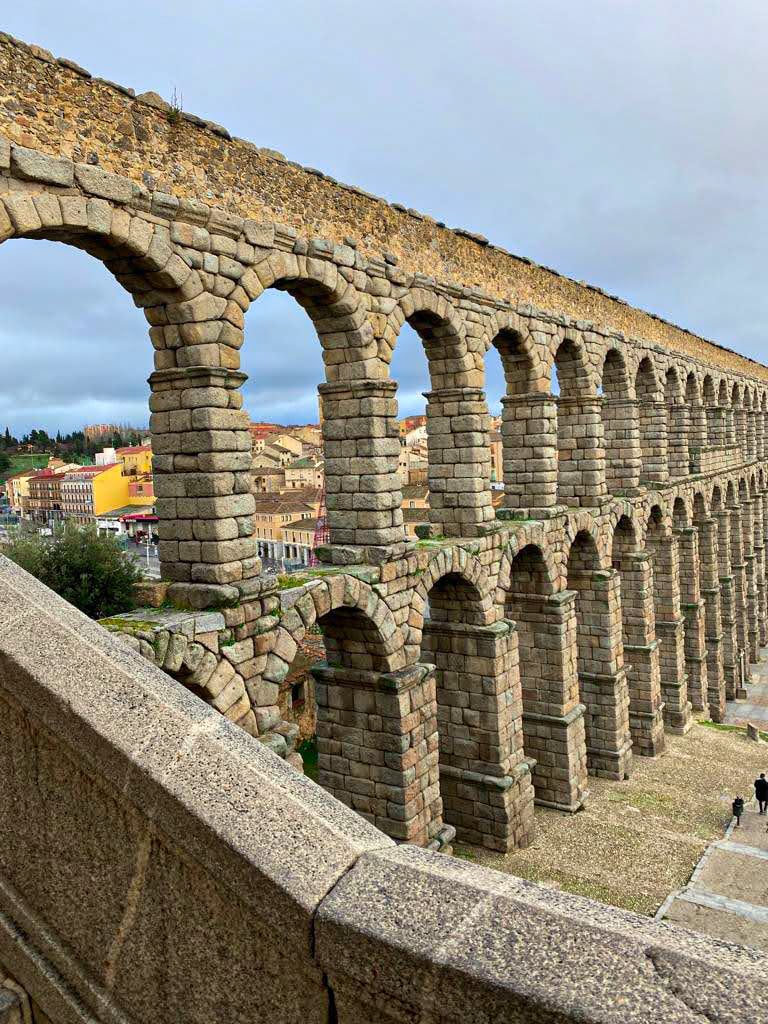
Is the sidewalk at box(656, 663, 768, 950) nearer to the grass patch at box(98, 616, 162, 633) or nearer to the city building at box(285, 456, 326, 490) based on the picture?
the grass patch at box(98, 616, 162, 633)

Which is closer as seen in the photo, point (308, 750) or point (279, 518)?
point (308, 750)

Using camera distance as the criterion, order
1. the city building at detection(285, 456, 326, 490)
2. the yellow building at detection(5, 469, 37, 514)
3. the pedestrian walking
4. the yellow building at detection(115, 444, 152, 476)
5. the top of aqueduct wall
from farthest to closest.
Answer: the yellow building at detection(5, 469, 37, 514) < the yellow building at detection(115, 444, 152, 476) < the city building at detection(285, 456, 326, 490) < the pedestrian walking < the top of aqueduct wall

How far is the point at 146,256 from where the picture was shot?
352 inches

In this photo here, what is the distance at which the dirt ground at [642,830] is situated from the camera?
1422 cm

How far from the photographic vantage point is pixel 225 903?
2820 millimetres

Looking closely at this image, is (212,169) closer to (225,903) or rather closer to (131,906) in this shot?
(131,906)

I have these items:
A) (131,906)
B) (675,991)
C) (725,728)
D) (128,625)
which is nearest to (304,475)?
(725,728)

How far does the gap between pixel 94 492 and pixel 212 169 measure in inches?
2196

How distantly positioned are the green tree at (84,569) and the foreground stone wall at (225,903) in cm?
2885

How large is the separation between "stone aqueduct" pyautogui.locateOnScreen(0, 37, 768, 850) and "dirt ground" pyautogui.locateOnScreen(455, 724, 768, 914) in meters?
0.59

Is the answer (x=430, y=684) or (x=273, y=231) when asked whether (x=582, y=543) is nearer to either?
(x=430, y=684)

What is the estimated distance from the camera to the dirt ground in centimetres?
1422

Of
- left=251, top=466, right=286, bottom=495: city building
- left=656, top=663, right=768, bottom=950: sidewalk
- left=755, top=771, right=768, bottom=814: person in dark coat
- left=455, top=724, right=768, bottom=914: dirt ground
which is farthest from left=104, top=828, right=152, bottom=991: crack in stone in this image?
left=251, top=466, right=286, bottom=495: city building

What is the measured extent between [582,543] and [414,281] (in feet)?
29.5
